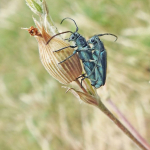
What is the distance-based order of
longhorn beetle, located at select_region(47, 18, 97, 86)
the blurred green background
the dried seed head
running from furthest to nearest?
the blurred green background, longhorn beetle, located at select_region(47, 18, 97, 86), the dried seed head

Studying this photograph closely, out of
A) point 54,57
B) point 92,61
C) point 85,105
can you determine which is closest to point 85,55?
point 92,61

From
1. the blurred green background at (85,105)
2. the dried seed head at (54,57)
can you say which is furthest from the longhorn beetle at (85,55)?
the blurred green background at (85,105)

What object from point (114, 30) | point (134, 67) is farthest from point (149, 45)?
point (114, 30)

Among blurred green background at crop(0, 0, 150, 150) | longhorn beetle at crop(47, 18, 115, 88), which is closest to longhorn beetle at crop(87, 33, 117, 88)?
longhorn beetle at crop(47, 18, 115, 88)

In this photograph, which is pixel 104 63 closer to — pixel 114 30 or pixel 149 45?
pixel 149 45

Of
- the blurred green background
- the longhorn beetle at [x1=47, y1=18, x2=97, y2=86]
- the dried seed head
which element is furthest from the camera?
the blurred green background

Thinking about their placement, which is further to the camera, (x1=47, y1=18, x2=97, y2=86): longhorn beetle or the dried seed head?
(x1=47, y1=18, x2=97, y2=86): longhorn beetle

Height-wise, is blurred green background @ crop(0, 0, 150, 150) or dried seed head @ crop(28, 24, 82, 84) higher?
blurred green background @ crop(0, 0, 150, 150)

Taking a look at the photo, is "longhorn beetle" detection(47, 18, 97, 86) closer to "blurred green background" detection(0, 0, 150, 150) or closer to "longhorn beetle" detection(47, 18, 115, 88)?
"longhorn beetle" detection(47, 18, 115, 88)
